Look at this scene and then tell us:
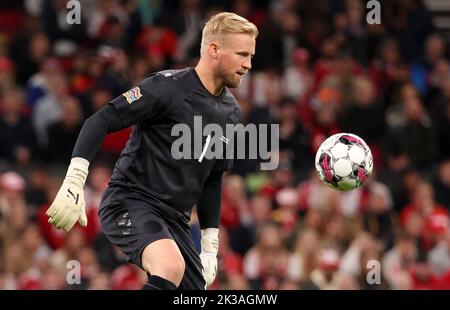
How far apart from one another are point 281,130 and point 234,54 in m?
6.90

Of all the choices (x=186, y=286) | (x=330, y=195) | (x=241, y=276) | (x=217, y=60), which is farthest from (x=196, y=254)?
(x=330, y=195)

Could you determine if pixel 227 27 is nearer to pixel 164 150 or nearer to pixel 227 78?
pixel 227 78

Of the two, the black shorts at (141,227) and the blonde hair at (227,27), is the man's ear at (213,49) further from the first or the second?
the black shorts at (141,227)

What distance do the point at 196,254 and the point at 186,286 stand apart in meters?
0.23

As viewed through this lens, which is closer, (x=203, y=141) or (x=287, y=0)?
(x=203, y=141)

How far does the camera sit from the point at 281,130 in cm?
1428

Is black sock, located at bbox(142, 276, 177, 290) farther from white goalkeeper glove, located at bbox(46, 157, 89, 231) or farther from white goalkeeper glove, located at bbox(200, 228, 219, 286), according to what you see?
white goalkeeper glove, located at bbox(200, 228, 219, 286)

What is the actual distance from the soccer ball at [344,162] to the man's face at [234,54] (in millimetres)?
1036

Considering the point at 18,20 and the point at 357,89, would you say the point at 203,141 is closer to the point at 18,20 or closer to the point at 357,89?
the point at 357,89

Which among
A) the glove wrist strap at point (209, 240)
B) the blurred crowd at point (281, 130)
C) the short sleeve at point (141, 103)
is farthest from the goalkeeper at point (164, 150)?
the blurred crowd at point (281, 130)

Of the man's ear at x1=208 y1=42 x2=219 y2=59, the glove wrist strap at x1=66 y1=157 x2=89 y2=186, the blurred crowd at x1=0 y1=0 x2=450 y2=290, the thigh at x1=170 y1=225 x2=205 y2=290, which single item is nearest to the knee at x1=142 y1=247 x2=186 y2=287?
the thigh at x1=170 y1=225 x2=205 y2=290

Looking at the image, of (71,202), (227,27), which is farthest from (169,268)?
(227,27)

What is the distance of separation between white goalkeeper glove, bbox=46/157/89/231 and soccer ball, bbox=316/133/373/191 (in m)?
1.87

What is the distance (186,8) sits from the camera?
1623cm
